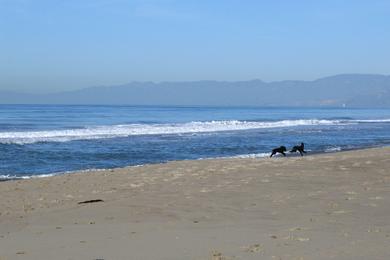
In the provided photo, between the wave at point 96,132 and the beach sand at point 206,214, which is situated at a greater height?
A: the beach sand at point 206,214

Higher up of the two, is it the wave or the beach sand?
the beach sand

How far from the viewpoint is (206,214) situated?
10.2 metres

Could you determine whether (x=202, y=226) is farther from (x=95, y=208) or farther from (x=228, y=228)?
(x=95, y=208)

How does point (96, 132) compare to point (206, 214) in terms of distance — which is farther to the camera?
point (96, 132)

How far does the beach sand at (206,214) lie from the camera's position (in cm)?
743

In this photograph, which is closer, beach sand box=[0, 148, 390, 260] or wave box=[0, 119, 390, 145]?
beach sand box=[0, 148, 390, 260]

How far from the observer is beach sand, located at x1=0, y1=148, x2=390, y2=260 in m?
7.43

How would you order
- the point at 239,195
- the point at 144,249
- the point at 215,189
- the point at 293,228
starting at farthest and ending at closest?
1. the point at 215,189
2. the point at 239,195
3. the point at 293,228
4. the point at 144,249

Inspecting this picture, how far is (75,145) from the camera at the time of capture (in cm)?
3039

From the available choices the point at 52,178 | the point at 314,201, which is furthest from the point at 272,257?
the point at 52,178

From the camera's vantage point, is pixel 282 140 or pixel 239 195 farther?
pixel 282 140

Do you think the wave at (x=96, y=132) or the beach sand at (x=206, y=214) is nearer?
the beach sand at (x=206, y=214)

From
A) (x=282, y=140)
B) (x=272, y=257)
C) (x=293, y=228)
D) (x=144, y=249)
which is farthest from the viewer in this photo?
(x=282, y=140)

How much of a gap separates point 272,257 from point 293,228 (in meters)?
1.85
